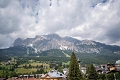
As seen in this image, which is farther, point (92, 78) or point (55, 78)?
point (55, 78)

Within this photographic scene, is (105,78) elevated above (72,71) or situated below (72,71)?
below

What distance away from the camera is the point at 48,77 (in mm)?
118750

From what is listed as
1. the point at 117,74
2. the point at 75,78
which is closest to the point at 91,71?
the point at 117,74

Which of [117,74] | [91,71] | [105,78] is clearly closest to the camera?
[91,71]

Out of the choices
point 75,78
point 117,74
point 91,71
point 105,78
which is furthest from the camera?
point 105,78

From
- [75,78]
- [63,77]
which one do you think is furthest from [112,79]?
[75,78]

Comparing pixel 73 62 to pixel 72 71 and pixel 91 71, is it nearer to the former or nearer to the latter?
pixel 72 71

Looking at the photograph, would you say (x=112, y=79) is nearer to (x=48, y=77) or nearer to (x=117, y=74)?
(x=117, y=74)

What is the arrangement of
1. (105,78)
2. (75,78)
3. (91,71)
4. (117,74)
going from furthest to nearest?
1. (105,78)
2. (117,74)
3. (91,71)
4. (75,78)

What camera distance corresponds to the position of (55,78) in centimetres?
11800

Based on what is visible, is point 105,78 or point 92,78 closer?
point 92,78

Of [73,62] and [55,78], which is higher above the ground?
[73,62]

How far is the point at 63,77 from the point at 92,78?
3028 centimetres

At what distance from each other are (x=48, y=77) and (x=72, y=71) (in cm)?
5536
